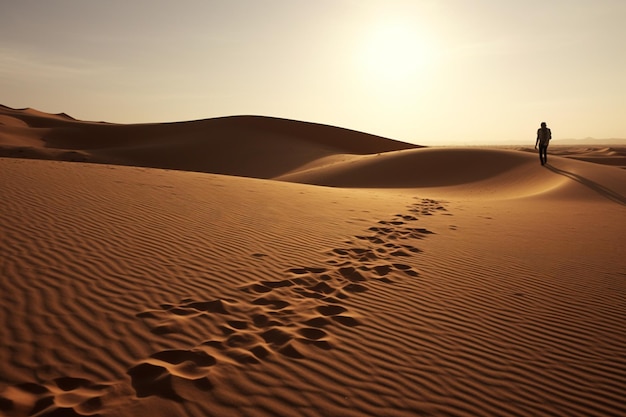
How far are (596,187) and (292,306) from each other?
1478 centimetres

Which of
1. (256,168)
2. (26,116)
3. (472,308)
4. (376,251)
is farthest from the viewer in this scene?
(26,116)

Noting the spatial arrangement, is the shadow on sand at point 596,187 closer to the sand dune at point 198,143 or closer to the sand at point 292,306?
the sand at point 292,306

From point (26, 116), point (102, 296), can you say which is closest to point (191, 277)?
point (102, 296)

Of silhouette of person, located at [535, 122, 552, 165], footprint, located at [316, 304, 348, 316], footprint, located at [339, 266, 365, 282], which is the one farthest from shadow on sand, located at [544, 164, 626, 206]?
footprint, located at [316, 304, 348, 316]

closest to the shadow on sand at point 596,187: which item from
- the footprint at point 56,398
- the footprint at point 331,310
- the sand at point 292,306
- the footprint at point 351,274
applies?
the sand at point 292,306

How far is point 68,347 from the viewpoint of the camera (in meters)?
3.43

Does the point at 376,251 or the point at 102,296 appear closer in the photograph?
the point at 102,296

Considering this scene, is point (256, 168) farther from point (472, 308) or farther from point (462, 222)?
point (472, 308)

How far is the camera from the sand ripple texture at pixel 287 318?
3.05m

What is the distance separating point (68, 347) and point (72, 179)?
7.93 metres

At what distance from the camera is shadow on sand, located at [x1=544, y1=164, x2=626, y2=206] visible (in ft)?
43.9

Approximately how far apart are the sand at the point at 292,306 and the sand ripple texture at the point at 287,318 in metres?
0.02

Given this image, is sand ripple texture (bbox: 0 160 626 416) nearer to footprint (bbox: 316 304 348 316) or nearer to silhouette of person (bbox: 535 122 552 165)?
footprint (bbox: 316 304 348 316)

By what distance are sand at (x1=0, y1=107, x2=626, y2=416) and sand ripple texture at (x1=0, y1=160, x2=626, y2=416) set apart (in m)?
0.02
